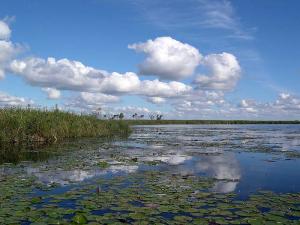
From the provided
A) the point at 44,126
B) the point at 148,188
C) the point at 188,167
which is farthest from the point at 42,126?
the point at 148,188

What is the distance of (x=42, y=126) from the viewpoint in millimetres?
23828

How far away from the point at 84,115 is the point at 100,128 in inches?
72.4

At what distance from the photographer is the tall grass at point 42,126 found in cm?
2186

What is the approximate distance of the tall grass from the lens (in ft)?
71.7

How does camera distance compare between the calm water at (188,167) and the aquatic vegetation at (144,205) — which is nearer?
the aquatic vegetation at (144,205)

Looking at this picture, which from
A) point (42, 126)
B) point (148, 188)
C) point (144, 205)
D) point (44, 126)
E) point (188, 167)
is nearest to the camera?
point (144, 205)

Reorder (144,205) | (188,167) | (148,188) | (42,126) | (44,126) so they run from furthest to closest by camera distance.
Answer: (44,126) < (42,126) < (188,167) < (148,188) < (144,205)

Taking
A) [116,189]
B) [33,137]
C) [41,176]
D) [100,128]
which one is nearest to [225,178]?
[116,189]

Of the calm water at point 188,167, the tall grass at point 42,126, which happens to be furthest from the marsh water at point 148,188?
the tall grass at point 42,126

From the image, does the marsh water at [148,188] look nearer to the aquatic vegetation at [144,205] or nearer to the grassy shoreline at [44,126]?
the aquatic vegetation at [144,205]

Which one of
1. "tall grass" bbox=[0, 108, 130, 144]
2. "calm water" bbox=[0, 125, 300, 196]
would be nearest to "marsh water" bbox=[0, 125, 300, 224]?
"calm water" bbox=[0, 125, 300, 196]

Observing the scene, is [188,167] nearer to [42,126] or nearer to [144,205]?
A: [144,205]

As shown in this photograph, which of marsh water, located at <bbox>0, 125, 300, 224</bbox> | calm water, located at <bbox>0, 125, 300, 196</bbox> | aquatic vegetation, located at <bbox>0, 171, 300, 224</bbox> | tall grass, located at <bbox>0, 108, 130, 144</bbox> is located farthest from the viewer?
tall grass, located at <bbox>0, 108, 130, 144</bbox>

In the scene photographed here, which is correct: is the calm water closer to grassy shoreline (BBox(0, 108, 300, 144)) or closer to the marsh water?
the marsh water
